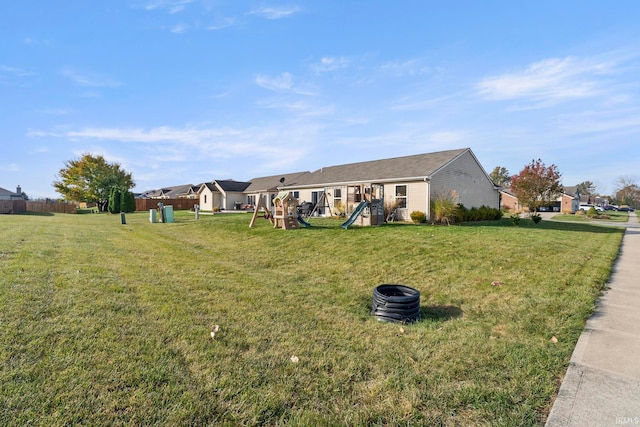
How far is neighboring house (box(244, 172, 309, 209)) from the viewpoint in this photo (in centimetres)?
3322

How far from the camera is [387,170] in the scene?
20.7 meters

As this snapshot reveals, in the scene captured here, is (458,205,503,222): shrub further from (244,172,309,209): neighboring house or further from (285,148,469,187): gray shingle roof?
(244,172,309,209): neighboring house

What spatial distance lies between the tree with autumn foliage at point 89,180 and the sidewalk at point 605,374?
48.8m

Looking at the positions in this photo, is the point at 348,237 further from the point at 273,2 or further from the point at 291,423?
the point at 291,423

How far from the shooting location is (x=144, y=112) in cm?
1720

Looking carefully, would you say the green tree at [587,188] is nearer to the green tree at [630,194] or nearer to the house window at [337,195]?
the green tree at [630,194]

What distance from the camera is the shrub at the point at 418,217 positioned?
1675 centimetres

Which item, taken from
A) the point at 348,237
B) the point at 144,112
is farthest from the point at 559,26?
the point at 144,112

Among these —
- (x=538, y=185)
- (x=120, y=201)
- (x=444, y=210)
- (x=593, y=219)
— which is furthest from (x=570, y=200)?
(x=120, y=201)

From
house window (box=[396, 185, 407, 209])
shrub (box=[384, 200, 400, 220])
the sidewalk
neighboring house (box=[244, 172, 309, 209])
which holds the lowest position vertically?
the sidewalk

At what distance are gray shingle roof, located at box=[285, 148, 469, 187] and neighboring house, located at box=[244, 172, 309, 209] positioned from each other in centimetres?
720

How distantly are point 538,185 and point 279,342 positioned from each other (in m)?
25.8

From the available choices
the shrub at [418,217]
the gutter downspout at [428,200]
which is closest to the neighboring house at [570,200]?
the gutter downspout at [428,200]

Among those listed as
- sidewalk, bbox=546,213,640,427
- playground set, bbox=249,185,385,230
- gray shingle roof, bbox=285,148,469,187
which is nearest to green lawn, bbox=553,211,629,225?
gray shingle roof, bbox=285,148,469,187
